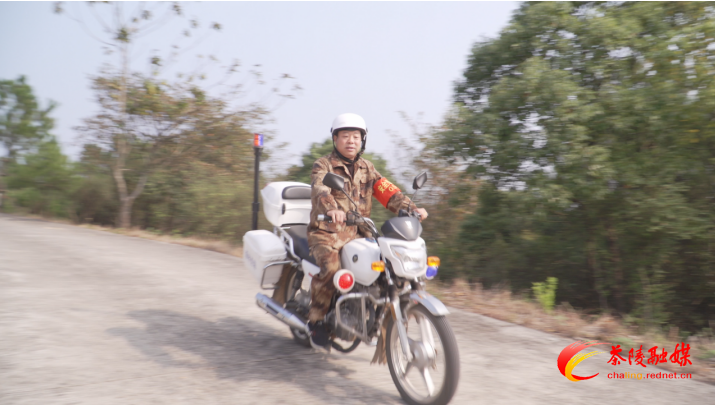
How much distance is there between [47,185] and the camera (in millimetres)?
21453

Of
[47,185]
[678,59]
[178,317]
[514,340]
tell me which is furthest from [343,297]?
[47,185]

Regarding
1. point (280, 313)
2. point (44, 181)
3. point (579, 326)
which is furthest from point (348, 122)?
point (44, 181)

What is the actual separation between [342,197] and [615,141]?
7.08 meters

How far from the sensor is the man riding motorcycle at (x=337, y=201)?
3945mm

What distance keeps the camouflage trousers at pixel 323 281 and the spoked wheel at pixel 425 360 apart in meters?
0.60

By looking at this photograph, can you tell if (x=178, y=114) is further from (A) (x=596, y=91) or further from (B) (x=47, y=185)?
(A) (x=596, y=91)

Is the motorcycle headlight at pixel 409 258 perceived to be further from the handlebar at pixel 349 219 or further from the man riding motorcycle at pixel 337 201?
the man riding motorcycle at pixel 337 201

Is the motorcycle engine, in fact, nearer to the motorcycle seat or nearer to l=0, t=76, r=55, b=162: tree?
the motorcycle seat

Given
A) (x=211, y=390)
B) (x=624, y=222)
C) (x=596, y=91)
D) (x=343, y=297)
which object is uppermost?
(x=596, y=91)

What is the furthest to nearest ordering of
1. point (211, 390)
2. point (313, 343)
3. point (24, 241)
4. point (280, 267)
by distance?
point (24, 241), point (280, 267), point (313, 343), point (211, 390)

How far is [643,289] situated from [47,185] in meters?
21.2

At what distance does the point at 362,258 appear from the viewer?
12.0 ft

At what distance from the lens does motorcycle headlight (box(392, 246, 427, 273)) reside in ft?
11.2

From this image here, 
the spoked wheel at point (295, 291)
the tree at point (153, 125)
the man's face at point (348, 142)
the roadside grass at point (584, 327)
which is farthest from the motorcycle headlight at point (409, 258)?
the tree at point (153, 125)
